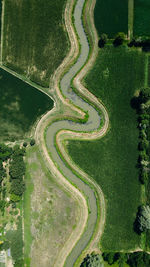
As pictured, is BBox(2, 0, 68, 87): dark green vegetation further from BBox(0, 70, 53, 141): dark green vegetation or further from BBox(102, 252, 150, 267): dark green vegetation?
BBox(102, 252, 150, 267): dark green vegetation

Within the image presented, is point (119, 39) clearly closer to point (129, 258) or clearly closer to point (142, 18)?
point (142, 18)

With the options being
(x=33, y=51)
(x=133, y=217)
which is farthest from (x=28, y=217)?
(x=33, y=51)

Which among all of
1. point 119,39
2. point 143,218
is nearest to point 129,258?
point 143,218

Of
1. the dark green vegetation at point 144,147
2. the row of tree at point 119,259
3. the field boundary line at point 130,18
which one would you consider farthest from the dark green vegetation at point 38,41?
the row of tree at point 119,259

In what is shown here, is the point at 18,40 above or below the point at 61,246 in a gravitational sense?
above

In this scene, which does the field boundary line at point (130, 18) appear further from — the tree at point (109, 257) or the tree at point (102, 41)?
the tree at point (109, 257)

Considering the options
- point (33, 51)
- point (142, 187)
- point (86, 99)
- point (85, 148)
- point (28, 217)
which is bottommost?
point (28, 217)

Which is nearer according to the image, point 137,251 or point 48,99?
point 137,251

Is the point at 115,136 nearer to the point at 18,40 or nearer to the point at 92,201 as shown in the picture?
the point at 92,201
